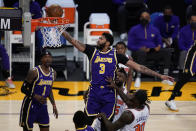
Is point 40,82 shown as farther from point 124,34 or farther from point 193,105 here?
point 124,34

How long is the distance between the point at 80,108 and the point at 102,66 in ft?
8.21

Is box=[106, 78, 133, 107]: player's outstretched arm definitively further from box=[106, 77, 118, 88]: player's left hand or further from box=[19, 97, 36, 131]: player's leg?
box=[19, 97, 36, 131]: player's leg

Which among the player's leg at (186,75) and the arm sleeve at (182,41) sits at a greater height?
the arm sleeve at (182,41)

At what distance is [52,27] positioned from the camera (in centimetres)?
692

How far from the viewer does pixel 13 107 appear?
931cm

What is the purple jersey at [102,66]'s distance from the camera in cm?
696

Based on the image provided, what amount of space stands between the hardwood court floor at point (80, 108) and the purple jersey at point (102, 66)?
150cm

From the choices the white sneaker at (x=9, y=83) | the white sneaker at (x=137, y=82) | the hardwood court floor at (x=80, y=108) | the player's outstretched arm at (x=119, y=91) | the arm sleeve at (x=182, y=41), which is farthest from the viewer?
the arm sleeve at (x=182, y=41)

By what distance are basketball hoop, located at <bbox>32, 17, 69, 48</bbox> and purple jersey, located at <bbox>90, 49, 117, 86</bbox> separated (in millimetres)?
546

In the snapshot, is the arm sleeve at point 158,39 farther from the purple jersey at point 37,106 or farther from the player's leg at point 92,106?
the purple jersey at point 37,106

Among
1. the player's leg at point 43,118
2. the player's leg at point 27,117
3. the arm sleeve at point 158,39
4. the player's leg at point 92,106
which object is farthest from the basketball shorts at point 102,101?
the arm sleeve at point 158,39

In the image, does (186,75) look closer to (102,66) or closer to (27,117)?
(102,66)

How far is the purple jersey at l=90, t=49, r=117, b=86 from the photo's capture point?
6.96 metres

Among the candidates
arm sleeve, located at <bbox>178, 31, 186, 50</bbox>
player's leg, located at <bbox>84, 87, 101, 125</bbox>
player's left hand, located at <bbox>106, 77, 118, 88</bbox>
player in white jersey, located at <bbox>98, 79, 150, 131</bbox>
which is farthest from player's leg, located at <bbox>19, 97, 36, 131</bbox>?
arm sleeve, located at <bbox>178, 31, 186, 50</bbox>
